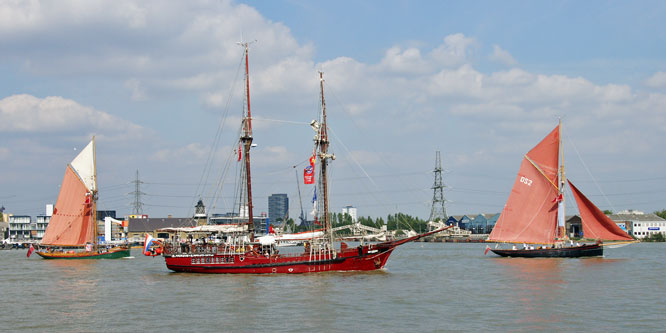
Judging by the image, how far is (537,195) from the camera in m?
92.6

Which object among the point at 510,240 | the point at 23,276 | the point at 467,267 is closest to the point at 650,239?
the point at 510,240

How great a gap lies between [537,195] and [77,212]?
65.9 metres

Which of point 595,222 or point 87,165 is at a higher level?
point 87,165

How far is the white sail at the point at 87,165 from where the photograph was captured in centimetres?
10456

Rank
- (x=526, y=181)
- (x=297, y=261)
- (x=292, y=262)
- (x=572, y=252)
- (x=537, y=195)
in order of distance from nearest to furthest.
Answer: (x=292, y=262), (x=297, y=261), (x=572, y=252), (x=537, y=195), (x=526, y=181)

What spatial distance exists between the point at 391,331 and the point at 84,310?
68.5 feet

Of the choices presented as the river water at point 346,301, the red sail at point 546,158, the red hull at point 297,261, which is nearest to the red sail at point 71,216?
the river water at point 346,301

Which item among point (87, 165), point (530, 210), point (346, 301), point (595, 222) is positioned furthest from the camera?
point (87, 165)

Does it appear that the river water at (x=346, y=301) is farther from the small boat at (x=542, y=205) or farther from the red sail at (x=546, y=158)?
the red sail at (x=546, y=158)

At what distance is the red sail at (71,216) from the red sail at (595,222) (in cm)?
6931

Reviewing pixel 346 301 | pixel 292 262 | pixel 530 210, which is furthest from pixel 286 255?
pixel 530 210

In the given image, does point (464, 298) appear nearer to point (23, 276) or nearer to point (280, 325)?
point (280, 325)

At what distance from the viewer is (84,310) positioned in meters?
44.8

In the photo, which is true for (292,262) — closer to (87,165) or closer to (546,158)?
(546,158)
